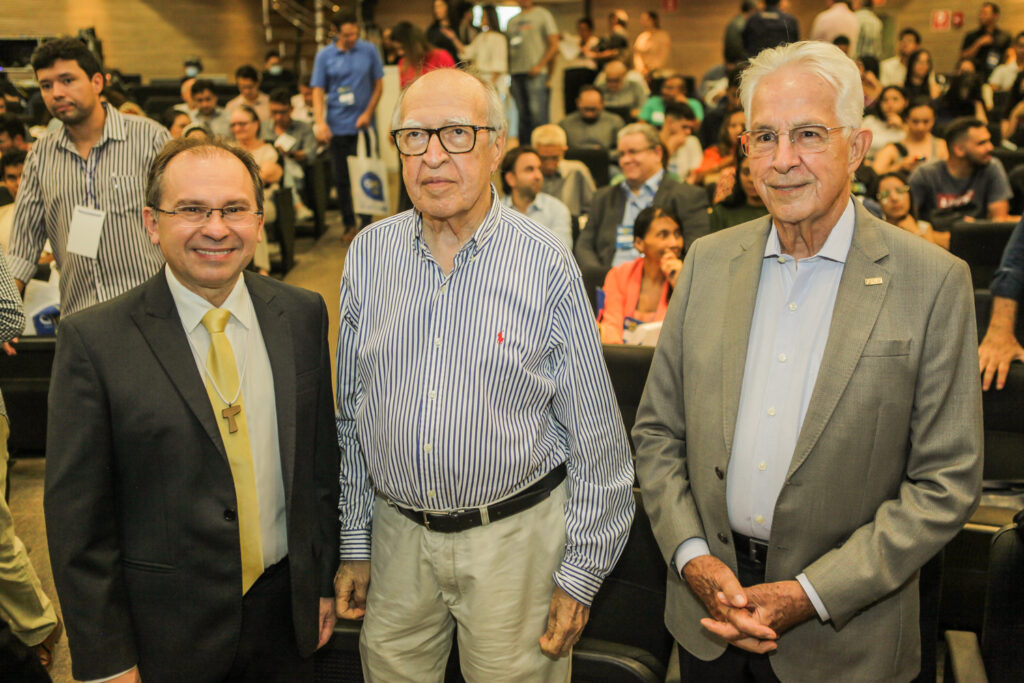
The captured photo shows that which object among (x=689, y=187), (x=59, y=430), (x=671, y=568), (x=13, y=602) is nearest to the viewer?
(x=59, y=430)

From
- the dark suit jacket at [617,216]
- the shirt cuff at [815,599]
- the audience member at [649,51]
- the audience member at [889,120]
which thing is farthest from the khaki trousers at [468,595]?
the audience member at [649,51]

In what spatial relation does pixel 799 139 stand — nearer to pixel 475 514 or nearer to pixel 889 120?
pixel 475 514

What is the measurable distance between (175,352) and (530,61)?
7329 mm

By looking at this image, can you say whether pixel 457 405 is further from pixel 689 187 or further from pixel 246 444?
pixel 689 187

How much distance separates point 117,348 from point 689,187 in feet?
12.0

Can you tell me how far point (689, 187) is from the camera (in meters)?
4.59

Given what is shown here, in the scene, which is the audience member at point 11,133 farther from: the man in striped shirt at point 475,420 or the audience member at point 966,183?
the audience member at point 966,183

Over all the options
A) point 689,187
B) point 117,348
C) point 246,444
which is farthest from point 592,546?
point 689,187

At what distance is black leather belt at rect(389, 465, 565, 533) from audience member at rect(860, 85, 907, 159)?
22.7ft

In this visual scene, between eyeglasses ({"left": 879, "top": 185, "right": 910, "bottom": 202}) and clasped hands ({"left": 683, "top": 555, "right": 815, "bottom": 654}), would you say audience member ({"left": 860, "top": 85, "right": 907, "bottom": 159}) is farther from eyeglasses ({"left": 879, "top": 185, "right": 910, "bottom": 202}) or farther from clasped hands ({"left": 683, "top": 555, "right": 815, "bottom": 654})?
clasped hands ({"left": 683, "top": 555, "right": 815, "bottom": 654})

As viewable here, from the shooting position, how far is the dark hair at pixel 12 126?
6.04m

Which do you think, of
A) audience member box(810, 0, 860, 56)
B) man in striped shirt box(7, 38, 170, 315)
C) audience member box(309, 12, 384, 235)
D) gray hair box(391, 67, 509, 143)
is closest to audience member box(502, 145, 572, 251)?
audience member box(309, 12, 384, 235)

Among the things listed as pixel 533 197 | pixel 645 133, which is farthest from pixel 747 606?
pixel 533 197

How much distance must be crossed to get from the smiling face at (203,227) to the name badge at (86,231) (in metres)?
1.50
